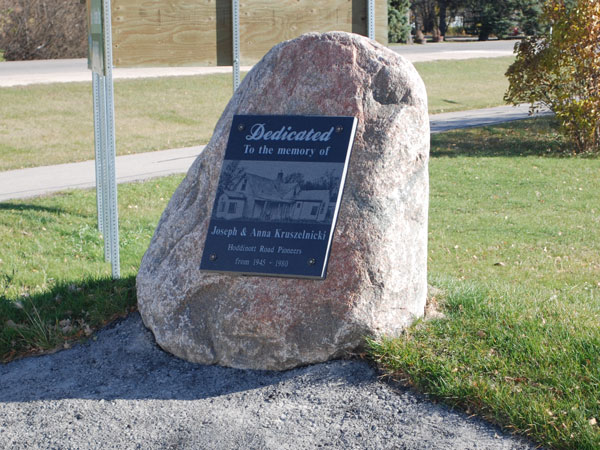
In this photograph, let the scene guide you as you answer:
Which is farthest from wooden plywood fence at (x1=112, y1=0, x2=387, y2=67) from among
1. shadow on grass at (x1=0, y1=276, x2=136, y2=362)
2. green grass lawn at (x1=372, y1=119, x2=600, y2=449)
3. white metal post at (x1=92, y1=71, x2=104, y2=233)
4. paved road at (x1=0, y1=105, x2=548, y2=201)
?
paved road at (x1=0, y1=105, x2=548, y2=201)

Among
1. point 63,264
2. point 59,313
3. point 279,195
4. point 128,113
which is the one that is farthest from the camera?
point 128,113

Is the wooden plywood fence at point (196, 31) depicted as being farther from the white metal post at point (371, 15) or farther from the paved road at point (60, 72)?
the paved road at point (60, 72)

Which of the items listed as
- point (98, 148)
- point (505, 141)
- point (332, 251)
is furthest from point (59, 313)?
point (505, 141)

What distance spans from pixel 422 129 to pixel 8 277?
3621 mm

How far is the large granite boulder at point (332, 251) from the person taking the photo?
4070 mm

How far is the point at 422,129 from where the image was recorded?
433 cm

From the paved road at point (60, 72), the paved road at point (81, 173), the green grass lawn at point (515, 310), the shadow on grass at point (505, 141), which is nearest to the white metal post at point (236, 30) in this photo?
the green grass lawn at point (515, 310)

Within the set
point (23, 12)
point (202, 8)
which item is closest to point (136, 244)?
point (202, 8)

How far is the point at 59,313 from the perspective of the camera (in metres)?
4.96

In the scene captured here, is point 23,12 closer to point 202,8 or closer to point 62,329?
point 202,8

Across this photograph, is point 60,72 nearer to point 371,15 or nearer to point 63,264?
point 63,264

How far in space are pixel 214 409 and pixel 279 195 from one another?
1.24 m

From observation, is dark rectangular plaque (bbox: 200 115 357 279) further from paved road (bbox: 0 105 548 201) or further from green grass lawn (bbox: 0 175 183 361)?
paved road (bbox: 0 105 548 201)

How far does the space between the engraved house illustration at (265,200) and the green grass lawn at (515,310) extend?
35.4 inches
